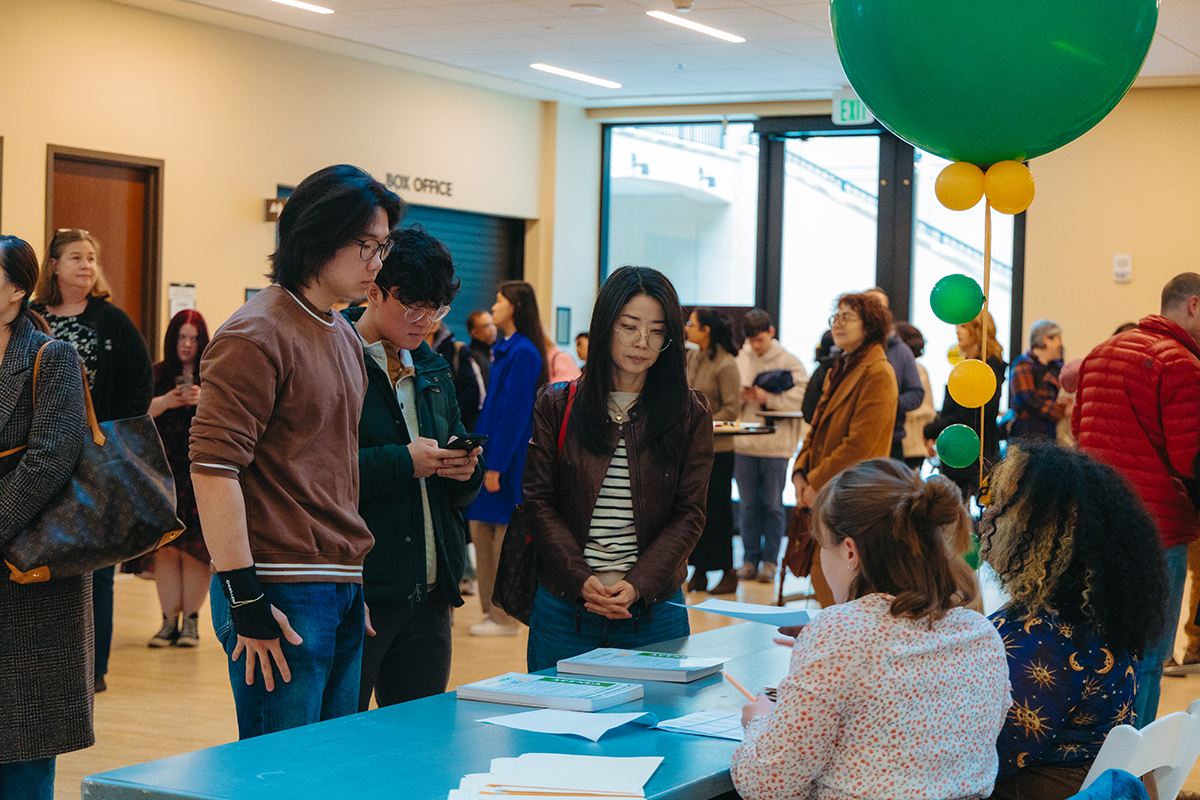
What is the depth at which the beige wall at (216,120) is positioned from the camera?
7348mm

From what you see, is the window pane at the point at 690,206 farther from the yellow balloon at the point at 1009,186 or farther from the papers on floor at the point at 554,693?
the papers on floor at the point at 554,693

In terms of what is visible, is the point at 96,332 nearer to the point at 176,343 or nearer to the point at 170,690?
the point at 176,343

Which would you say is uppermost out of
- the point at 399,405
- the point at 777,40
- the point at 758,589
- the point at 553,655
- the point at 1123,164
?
the point at 777,40

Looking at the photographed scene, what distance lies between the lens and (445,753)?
197 centimetres

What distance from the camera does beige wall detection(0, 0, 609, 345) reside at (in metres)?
7.35

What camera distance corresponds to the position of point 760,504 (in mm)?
7988

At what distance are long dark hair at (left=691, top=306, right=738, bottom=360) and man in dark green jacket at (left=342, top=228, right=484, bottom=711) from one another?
15.4ft

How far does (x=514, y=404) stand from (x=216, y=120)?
12.6 ft

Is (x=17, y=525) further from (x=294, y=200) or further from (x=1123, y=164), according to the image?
(x=1123, y=164)

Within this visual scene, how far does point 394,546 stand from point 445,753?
78cm

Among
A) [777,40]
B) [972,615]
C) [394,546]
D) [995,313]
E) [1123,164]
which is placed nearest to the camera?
[972,615]

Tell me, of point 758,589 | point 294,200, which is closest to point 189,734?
point 294,200

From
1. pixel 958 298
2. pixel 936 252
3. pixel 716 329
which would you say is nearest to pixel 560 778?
pixel 958 298

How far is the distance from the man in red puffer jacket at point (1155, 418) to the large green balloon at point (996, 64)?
1722 millimetres
